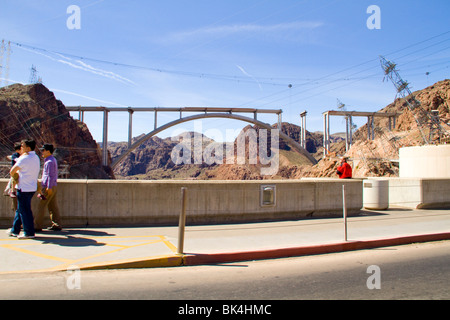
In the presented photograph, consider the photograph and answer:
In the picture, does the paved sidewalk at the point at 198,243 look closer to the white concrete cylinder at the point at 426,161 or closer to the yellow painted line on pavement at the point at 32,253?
the yellow painted line on pavement at the point at 32,253

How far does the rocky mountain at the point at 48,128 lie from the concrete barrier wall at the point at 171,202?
54166 millimetres

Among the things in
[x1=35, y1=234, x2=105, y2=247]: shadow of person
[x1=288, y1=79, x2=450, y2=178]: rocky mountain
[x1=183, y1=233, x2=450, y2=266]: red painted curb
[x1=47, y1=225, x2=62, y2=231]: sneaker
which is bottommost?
[x1=183, y1=233, x2=450, y2=266]: red painted curb

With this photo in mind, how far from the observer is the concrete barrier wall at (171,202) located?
26.5 feet

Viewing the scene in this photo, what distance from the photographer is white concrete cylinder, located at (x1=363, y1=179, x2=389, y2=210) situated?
39.4ft

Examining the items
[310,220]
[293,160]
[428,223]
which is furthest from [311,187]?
[293,160]

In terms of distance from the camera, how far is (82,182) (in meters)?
8.15

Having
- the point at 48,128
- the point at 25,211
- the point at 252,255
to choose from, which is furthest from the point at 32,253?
the point at 48,128

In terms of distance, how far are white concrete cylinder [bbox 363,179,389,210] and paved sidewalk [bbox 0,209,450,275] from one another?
8.15 feet

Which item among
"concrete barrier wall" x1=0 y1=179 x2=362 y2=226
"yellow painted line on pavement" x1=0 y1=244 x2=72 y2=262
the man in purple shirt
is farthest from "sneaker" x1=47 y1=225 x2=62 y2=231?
"yellow painted line on pavement" x1=0 y1=244 x2=72 y2=262

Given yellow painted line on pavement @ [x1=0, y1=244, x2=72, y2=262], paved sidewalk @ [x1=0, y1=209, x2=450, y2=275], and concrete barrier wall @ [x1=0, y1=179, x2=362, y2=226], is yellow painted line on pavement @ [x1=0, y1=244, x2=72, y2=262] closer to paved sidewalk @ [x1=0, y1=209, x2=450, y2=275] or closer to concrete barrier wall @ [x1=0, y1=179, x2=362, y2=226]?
paved sidewalk @ [x1=0, y1=209, x2=450, y2=275]

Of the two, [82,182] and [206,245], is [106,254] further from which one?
[82,182]

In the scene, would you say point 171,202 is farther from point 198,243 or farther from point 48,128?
point 48,128

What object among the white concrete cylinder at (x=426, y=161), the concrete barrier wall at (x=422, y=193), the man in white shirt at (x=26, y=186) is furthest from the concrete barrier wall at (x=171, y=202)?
the white concrete cylinder at (x=426, y=161)

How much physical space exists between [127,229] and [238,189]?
9.40 feet
